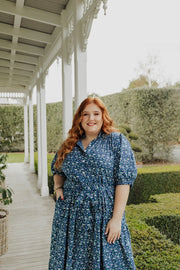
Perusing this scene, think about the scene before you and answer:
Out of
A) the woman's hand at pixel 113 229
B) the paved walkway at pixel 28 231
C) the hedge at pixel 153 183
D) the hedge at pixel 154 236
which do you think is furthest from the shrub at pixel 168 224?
the hedge at pixel 153 183

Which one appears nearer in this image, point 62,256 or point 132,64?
point 62,256

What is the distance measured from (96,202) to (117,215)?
13 centimetres

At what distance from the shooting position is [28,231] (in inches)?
135

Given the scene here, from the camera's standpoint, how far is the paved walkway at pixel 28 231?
2.62 m

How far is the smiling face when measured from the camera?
1.47m

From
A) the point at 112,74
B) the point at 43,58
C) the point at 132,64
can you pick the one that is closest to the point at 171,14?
the point at 132,64

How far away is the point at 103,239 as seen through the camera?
4.39 ft

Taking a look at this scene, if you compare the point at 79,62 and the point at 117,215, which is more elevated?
the point at 79,62

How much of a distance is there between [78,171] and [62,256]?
0.48m

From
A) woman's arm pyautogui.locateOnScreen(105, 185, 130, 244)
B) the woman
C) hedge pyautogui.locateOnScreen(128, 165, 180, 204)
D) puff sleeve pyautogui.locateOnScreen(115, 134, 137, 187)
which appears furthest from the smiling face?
hedge pyautogui.locateOnScreen(128, 165, 180, 204)

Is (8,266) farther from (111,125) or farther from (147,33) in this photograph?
(147,33)

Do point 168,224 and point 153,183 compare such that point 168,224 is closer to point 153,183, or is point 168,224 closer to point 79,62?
point 79,62

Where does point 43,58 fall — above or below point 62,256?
above

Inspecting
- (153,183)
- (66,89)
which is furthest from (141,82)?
(66,89)
